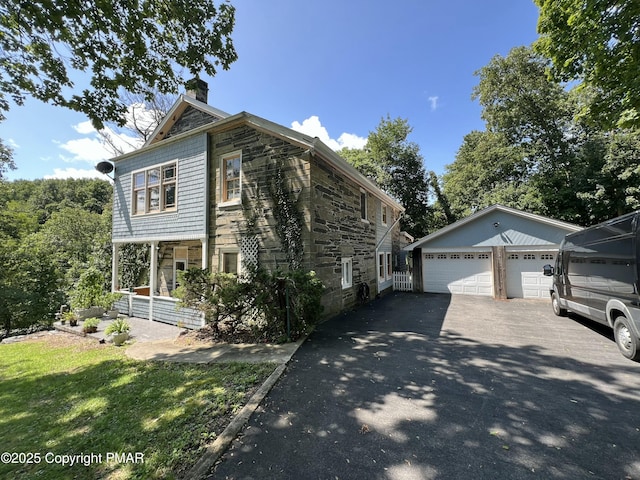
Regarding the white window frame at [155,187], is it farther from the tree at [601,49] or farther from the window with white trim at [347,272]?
the tree at [601,49]

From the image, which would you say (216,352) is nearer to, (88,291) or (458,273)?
(88,291)

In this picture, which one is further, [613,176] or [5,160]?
[613,176]

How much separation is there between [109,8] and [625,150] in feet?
75.1

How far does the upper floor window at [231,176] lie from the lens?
8.27m

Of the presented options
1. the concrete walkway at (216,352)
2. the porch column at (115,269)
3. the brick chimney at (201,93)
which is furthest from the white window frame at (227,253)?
the porch column at (115,269)

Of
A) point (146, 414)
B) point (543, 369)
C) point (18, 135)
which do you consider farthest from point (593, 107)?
point (18, 135)

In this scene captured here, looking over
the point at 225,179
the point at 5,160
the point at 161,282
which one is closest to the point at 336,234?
the point at 225,179

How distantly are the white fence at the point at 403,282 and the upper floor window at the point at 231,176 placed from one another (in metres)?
10.2

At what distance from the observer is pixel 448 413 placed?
3303mm

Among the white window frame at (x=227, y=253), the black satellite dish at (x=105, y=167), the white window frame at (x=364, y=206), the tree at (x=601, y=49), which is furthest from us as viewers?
the white window frame at (x=364, y=206)

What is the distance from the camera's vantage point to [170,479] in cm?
229

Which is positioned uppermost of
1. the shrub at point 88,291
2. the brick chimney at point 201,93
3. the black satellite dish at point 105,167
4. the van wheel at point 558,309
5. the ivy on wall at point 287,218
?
the brick chimney at point 201,93

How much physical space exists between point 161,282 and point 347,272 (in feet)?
28.0

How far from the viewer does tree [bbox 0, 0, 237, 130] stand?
441 cm
